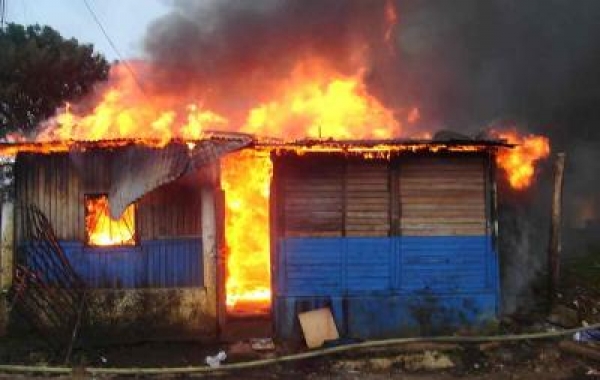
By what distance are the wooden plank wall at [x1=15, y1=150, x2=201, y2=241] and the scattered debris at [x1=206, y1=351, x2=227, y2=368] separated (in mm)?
2173

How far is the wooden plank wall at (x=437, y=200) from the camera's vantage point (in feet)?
37.9

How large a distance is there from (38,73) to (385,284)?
16.1 m

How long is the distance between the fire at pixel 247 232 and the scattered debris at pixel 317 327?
5.72 feet

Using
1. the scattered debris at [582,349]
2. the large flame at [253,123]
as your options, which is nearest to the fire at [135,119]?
the large flame at [253,123]

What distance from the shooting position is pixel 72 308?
433 inches

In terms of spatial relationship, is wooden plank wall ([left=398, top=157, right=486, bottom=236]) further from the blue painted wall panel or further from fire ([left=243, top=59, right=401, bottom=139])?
fire ([left=243, top=59, right=401, bottom=139])

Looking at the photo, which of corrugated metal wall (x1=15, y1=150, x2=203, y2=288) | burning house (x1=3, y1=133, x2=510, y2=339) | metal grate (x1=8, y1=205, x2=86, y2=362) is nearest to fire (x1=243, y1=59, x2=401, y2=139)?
burning house (x1=3, y1=133, x2=510, y2=339)

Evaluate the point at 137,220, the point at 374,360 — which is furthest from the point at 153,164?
the point at 374,360

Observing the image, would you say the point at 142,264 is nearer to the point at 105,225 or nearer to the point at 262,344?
the point at 105,225

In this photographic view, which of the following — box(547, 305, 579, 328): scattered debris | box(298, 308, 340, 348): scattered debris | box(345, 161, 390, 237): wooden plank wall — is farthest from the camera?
box(547, 305, 579, 328): scattered debris

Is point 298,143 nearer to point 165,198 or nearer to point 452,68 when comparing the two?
point 165,198

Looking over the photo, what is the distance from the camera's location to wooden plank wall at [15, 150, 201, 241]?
11203mm

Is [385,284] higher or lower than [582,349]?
higher

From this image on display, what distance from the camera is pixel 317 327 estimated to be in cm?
1118
